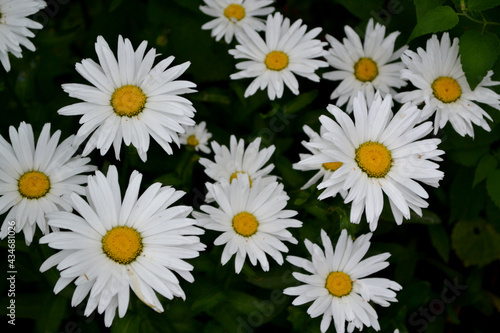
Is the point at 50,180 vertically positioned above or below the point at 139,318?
above

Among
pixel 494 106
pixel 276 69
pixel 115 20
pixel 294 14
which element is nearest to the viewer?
pixel 494 106

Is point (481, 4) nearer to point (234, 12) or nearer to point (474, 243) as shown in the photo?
point (234, 12)

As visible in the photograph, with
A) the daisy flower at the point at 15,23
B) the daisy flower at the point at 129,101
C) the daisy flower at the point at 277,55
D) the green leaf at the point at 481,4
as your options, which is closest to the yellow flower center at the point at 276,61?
the daisy flower at the point at 277,55

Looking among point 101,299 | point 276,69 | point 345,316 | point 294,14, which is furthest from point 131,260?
point 294,14

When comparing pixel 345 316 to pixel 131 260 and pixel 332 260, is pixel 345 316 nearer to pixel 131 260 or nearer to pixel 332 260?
pixel 332 260

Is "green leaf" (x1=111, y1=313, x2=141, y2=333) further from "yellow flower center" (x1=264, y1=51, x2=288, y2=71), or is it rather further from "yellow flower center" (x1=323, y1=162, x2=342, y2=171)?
"yellow flower center" (x1=264, y1=51, x2=288, y2=71)

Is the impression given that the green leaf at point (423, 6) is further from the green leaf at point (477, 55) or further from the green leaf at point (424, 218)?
the green leaf at point (424, 218)

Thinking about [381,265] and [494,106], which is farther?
[494,106]

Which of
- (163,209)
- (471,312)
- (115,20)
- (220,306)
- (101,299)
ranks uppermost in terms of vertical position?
(115,20)
